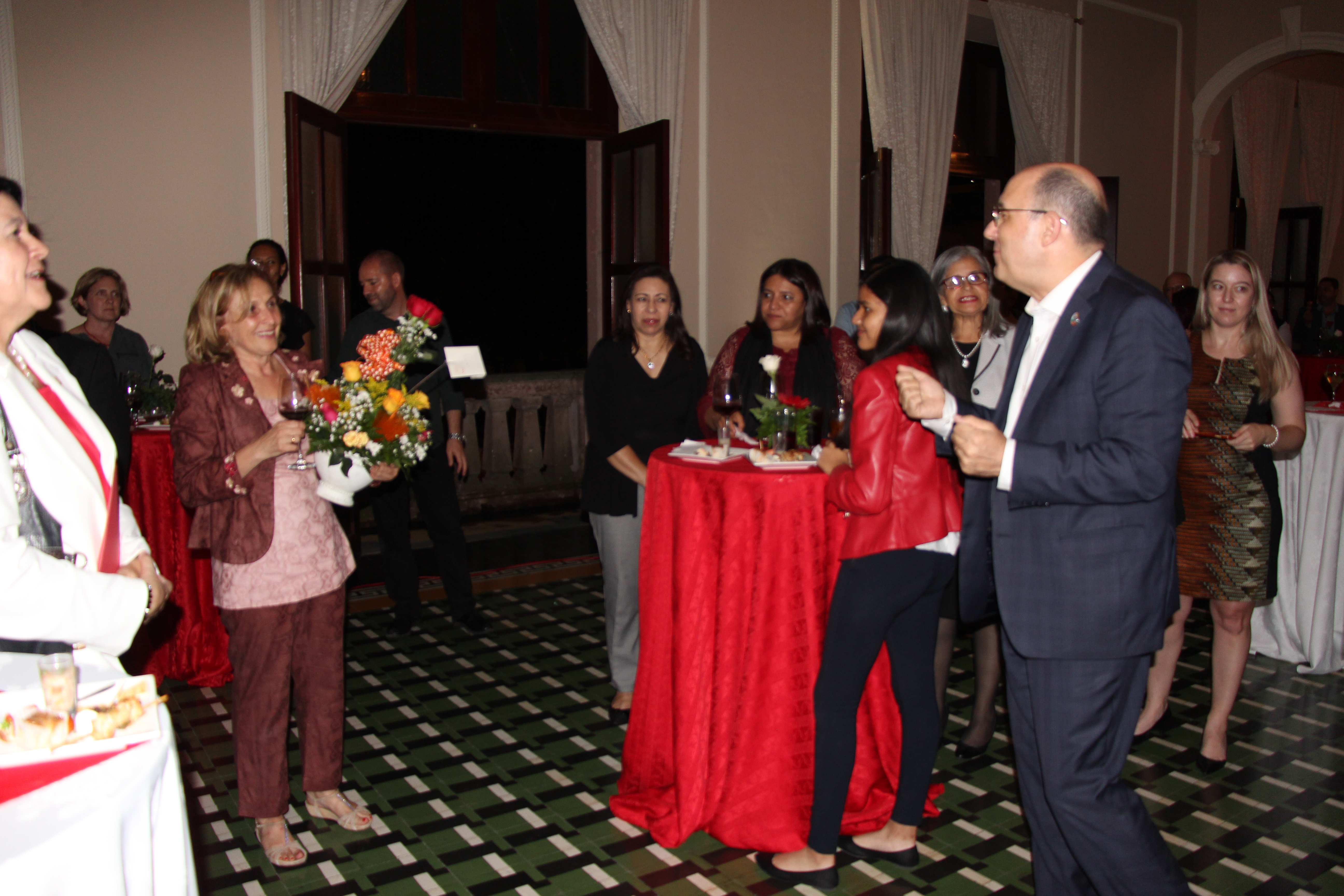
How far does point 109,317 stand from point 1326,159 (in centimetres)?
1474

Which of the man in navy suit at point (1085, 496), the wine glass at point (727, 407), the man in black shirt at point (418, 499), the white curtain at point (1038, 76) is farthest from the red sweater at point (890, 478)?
the white curtain at point (1038, 76)

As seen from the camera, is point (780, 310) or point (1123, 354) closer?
point (1123, 354)

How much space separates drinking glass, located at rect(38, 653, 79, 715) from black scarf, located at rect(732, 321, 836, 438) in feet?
8.48

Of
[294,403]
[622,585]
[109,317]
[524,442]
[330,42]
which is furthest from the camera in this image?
[524,442]

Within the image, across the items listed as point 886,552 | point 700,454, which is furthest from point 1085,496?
point 700,454

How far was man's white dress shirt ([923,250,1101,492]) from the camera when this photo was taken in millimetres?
1980

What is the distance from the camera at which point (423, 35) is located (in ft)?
21.0

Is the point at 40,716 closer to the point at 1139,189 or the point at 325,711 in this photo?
the point at 325,711

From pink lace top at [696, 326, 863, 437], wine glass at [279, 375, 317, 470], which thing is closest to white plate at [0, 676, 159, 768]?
wine glass at [279, 375, 317, 470]

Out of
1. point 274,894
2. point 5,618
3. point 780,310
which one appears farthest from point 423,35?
point 5,618

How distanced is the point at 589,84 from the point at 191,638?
454cm

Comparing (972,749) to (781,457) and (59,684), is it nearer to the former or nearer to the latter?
(781,457)

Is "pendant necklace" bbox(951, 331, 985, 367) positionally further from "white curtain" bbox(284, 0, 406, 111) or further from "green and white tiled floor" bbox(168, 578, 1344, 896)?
"white curtain" bbox(284, 0, 406, 111)

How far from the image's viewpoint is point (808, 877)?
2.74 m
